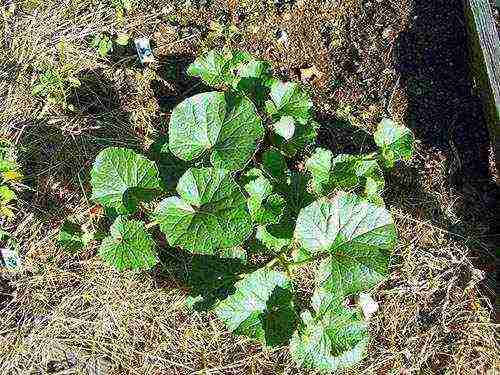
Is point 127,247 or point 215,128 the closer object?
point 127,247

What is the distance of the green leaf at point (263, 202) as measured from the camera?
2.29 meters

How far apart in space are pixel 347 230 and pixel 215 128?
585mm

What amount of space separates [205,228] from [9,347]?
114 cm

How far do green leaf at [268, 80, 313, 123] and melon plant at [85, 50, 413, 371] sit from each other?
131 mm

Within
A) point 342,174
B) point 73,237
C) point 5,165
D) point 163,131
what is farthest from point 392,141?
point 5,165

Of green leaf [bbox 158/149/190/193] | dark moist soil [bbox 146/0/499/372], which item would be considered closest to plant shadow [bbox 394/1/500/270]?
dark moist soil [bbox 146/0/499/372]

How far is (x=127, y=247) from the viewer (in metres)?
2.20

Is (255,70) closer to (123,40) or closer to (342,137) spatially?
(342,137)

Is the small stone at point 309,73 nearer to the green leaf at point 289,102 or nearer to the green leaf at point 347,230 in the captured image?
the green leaf at point 289,102

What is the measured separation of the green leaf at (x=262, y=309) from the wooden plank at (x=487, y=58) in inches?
45.5

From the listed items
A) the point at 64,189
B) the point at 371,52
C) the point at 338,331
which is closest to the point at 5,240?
the point at 64,189

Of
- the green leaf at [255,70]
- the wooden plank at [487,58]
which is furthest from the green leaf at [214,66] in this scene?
the wooden plank at [487,58]

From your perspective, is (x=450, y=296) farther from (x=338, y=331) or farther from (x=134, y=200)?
(x=134, y=200)

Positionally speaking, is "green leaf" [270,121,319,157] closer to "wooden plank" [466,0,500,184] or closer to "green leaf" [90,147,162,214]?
"green leaf" [90,147,162,214]
